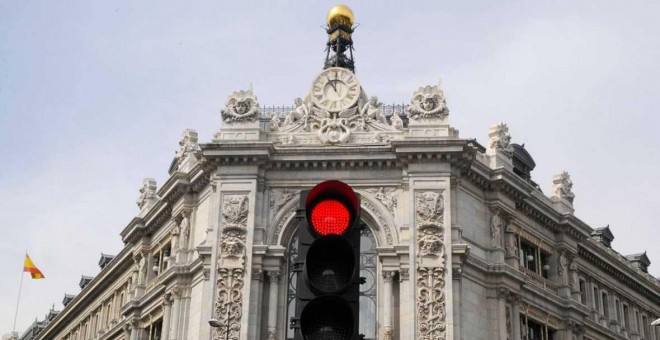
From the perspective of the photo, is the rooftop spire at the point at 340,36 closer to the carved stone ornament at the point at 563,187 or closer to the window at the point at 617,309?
the carved stone ornament at the point at 563,187

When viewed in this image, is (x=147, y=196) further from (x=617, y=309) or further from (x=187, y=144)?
(x=617, y=309)

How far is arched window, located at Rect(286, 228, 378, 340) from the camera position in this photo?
126 feet

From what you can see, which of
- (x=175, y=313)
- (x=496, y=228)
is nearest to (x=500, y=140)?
(x=496, y=228)

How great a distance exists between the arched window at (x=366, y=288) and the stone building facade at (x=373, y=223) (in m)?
0.06

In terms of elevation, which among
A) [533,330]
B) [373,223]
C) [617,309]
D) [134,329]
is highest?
[617,309]

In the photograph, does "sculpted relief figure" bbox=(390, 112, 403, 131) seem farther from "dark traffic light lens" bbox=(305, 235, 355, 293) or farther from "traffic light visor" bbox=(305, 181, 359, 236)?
"dark traffic light lens" bbox=(305, 235, 355, 293)

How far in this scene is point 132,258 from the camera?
54.9 m

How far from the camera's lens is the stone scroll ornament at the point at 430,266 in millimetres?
37312

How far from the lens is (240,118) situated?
136 ft

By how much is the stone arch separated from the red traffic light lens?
3009cm

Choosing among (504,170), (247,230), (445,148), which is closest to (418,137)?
(445,148)

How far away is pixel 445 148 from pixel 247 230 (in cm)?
912

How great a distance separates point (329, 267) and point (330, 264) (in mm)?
34

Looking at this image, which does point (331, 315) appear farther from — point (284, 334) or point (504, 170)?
point (504, 170)
